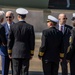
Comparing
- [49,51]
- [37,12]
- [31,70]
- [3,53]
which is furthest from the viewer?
[37,12]

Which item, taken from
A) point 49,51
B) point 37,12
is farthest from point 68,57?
point 37,12

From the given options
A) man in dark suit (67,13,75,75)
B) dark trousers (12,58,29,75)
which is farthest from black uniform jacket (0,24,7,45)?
man in dark suit (67,13,75,75)

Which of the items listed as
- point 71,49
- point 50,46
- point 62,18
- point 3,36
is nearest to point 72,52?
point 71,49

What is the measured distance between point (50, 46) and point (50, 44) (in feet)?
0.13

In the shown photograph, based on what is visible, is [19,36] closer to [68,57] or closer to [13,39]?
[13,39]

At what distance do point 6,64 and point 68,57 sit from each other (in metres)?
1.41

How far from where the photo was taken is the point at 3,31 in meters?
8.02

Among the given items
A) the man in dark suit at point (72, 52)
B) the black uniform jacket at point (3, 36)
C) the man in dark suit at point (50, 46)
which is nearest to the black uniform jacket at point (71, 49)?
the man in dark suit at point (72, 52)

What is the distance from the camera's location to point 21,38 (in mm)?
7594

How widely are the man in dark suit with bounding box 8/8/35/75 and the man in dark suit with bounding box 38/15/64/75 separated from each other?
0.92 ft

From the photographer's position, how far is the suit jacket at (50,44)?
7.49 m

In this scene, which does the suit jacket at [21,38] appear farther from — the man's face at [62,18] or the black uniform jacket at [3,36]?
the man's face at [62,18]

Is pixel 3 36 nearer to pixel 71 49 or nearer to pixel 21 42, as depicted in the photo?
pixel 21 42

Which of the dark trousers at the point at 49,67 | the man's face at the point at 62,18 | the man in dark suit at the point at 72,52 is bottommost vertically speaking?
the dark trousers at the point at 49,67
